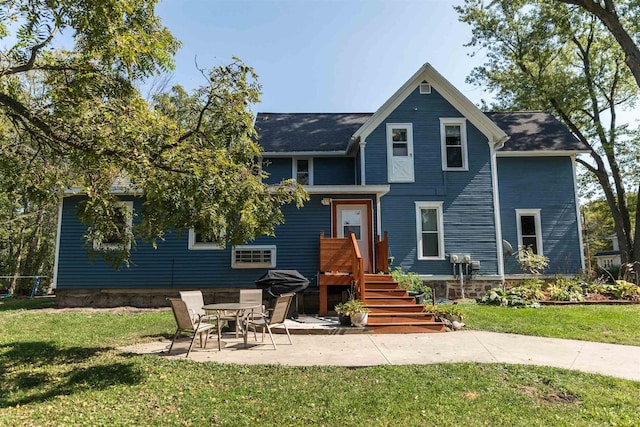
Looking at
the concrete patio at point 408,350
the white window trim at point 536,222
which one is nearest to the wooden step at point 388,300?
the concrete patio at point 408,350

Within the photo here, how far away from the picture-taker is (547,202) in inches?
590

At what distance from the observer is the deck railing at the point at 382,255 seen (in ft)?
37.8

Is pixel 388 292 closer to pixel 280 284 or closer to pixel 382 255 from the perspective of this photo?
pixel 382 255

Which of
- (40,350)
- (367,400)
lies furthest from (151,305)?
(367,400)

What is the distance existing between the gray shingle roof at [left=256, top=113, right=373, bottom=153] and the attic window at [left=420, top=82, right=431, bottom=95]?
3.16 m

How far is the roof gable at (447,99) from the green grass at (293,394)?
9.69 metres

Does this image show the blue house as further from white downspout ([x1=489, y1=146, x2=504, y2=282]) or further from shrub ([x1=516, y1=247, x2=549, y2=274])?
shrub ([x1=516, y1=247, x2=549, y2=274])

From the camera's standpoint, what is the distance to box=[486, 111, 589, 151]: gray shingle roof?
15180mm

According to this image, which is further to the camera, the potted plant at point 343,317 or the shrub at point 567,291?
the shrub at point 567,291

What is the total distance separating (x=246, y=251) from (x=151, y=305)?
319 centimetres

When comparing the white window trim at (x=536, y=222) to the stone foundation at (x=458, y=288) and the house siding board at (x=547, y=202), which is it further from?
the stone foundation at (x=458, y=288)

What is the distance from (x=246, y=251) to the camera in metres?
12.5

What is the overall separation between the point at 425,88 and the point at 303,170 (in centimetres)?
512

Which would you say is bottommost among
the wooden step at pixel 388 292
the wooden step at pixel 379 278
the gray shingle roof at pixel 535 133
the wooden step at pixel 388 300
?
the wooden step at pixel 388 300
